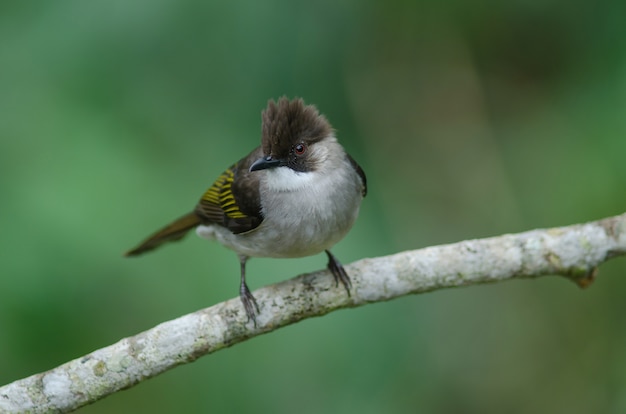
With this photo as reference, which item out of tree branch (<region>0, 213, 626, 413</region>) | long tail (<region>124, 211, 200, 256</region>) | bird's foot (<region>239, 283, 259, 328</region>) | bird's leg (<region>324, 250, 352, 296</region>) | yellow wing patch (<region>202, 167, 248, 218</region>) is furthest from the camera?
long tail (<region>124, 211, 200, 256</region>)

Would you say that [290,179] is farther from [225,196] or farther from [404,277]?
[404,277]

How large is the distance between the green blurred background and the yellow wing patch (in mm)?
85

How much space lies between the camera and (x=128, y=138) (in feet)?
16.1

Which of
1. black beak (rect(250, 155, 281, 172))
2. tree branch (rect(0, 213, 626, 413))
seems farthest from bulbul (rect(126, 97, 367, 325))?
tree branch (rect(0, 213, 626, 413))

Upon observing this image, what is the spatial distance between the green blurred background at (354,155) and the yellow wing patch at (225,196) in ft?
0.28

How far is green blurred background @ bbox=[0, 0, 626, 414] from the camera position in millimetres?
4621

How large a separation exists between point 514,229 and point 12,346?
3.30 metres

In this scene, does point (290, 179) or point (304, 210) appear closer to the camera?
point (304, 210)

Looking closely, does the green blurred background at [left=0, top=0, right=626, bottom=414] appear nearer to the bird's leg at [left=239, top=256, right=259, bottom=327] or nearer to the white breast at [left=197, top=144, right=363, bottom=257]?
the bird's leg at [left=239, top=256, right=259, bottom=327]

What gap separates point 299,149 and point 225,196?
23.6 inches

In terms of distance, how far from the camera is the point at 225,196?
4.69m

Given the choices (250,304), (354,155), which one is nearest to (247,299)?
(250,304)

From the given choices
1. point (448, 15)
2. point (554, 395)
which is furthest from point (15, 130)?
point (554, 395)

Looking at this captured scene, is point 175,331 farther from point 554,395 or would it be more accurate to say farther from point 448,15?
point 448,15
